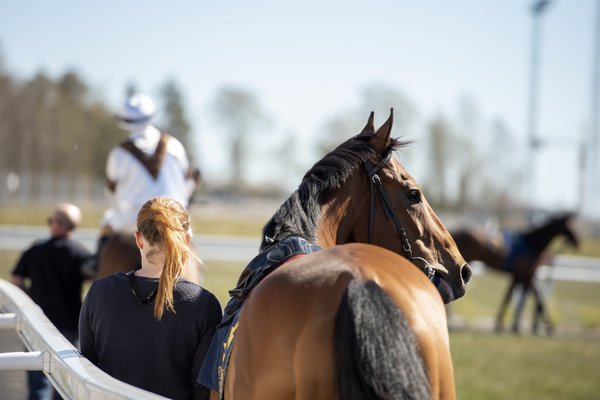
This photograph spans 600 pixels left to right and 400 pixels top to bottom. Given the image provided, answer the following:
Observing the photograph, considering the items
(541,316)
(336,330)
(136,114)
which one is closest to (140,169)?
(136,114)

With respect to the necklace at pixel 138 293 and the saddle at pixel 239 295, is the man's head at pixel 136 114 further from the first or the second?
the saddle at pixel 239 295

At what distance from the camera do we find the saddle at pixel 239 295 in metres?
2.83

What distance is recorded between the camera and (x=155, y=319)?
2.96m

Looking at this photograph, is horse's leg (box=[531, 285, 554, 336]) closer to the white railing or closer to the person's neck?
the white railing

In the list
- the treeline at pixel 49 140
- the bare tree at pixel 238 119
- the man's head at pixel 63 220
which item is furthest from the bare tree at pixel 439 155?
the man's head at pixel 63 220

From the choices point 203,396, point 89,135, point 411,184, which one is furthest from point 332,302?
point 89,135

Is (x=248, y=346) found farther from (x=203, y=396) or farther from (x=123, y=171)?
(x=123, y=171)

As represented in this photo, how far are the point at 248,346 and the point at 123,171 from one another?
345 cm

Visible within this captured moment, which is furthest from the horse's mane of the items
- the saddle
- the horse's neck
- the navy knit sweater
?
the horse's neck

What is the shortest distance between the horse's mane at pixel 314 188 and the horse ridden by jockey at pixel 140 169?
246 centimetres

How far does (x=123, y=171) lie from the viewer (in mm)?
5645

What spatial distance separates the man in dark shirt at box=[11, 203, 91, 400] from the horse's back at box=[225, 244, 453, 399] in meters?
3.66

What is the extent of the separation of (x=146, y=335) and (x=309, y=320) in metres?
0.93

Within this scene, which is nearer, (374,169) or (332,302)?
(332,302)
